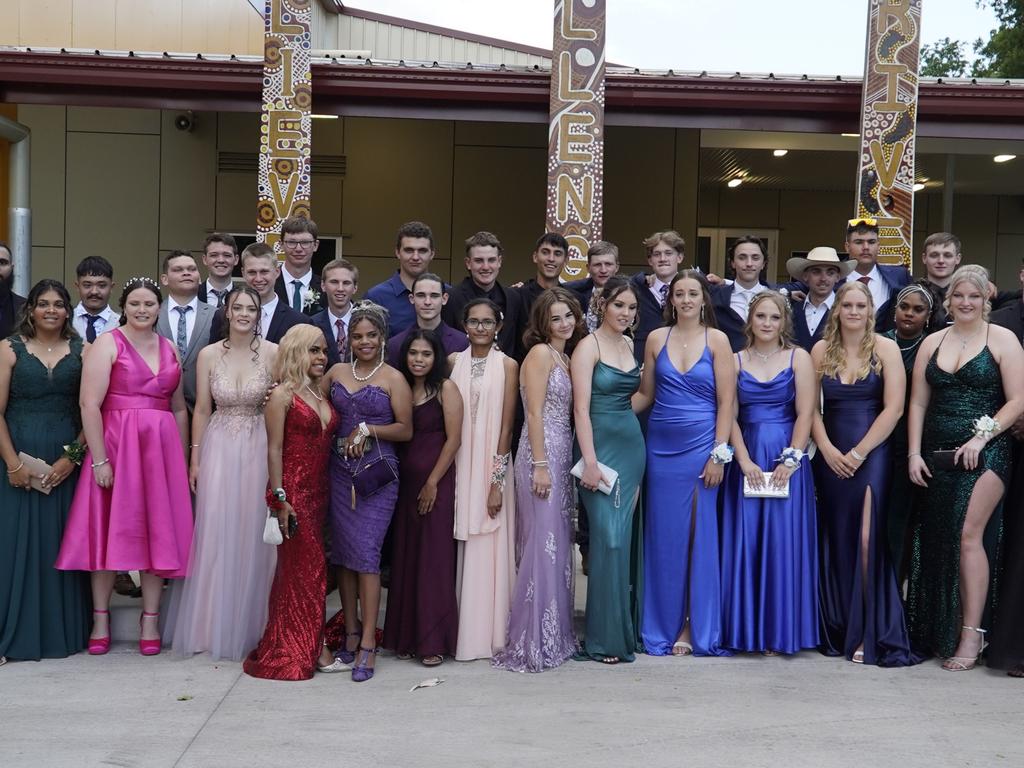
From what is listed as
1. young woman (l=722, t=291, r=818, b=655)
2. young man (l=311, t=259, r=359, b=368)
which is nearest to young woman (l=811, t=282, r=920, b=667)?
young woman (l=722, t=291, r=818, b=655)

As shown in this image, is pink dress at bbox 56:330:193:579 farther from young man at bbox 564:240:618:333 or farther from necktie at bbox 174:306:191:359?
young man at bbox 564:240:618:333

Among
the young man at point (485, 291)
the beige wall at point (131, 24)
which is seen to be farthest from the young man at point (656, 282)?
the beige wall at point (131, 24)

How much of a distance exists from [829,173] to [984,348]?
35.7ft

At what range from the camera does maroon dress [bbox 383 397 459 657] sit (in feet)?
17.5

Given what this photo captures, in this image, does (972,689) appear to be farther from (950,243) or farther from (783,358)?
(950,243)

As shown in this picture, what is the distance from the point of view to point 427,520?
5340 millimetres

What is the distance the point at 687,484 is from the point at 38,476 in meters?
3.40

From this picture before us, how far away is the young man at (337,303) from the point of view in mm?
6227

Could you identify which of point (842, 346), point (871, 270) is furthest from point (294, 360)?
point (871, 270)

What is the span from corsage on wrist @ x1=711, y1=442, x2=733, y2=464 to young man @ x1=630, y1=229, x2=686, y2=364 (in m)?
1.20

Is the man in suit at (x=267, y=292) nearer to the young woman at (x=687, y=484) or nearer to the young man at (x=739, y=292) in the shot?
the young woman at (x=687, y=484)

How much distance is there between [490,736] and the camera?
4.37 m

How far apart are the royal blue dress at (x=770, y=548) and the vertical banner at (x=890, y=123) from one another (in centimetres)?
442

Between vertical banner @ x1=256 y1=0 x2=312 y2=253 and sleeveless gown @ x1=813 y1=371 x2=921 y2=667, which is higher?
vertical banner @ x1=256 y1=0 x2=312 y2=253
